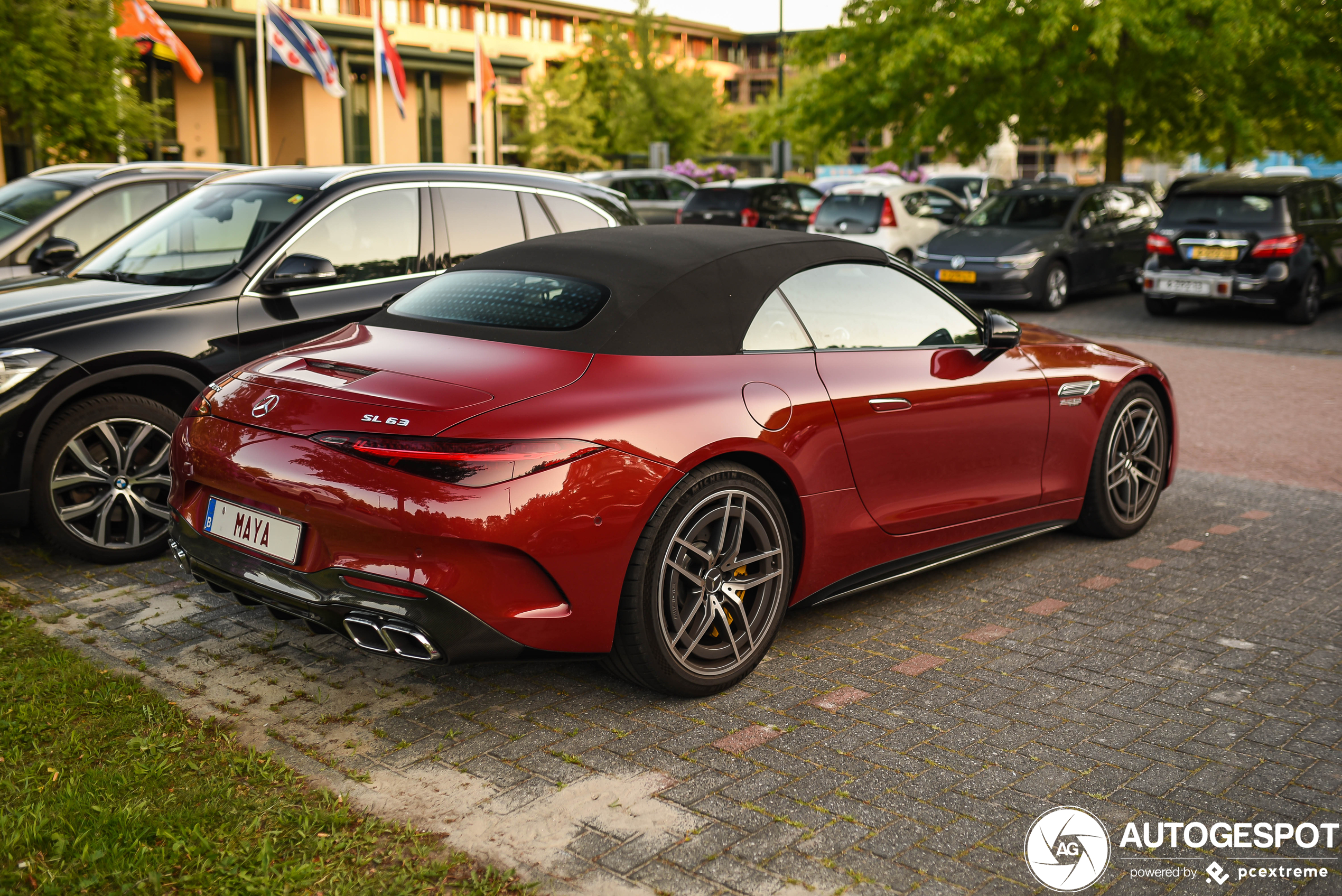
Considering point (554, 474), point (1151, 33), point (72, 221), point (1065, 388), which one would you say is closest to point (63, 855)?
point (554, 474)

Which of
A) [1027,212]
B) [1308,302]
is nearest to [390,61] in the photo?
[1027,212]

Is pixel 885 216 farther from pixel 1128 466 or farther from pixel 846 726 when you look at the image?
pixel 846 726

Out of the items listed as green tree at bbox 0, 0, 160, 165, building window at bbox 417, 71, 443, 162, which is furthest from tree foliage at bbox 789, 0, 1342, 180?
building window at bbox 417, 71, 443, 162

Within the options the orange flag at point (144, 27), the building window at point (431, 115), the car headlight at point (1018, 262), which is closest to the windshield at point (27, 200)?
the orange flag at point (144, 27)

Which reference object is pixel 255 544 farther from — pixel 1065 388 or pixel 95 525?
pixel 1065 388

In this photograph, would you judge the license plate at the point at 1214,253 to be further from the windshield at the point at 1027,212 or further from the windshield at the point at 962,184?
the windshield at the point at 962,184

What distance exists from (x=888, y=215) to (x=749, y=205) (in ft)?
9.22

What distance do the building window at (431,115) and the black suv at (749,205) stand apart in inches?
880

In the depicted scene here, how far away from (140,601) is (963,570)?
3.63m

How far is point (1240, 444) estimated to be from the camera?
861 cm

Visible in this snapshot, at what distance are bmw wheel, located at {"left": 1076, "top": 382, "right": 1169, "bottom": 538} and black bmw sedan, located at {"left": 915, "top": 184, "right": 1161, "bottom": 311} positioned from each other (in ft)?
34.8

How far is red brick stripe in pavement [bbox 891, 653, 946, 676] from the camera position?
4.35 metres

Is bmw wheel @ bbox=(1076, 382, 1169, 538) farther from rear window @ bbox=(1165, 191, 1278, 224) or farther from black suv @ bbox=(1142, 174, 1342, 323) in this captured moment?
rear window @ bbox=(1165, 191, 1278, 224)

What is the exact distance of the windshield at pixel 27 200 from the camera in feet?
30.3
